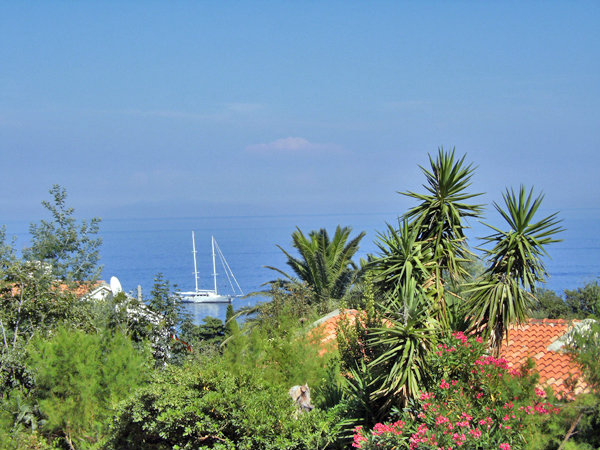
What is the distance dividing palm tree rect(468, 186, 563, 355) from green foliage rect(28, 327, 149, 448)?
6202mm

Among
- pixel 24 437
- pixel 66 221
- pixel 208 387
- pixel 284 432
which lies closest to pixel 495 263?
pixel 284 432

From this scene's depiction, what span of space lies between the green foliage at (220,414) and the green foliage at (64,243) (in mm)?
5901

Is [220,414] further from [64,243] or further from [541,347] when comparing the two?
[541,347]

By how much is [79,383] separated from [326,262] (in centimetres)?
1490

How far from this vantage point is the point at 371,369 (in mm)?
8977

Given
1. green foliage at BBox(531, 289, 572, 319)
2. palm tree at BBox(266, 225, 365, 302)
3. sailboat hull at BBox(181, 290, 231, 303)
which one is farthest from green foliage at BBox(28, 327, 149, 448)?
sailboat hull at BBox(181, 290, 231, 303)

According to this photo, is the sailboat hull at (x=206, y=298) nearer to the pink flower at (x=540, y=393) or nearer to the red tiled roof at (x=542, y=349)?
the red tiled roof at (x=542, y=349)

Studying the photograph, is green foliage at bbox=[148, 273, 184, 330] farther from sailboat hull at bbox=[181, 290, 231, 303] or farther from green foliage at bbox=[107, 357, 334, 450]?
sailboat hull at bbox=[181, 290, 231, 303]

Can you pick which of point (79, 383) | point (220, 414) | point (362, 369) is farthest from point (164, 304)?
point (220, 414)

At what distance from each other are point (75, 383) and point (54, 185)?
18.5 ft

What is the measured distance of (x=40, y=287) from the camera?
40.6 feet

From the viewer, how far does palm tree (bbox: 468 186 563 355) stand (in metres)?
8.55

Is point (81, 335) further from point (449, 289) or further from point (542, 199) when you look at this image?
point (542, 199)

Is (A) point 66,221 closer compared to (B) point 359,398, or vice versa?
(B) point 359,398
